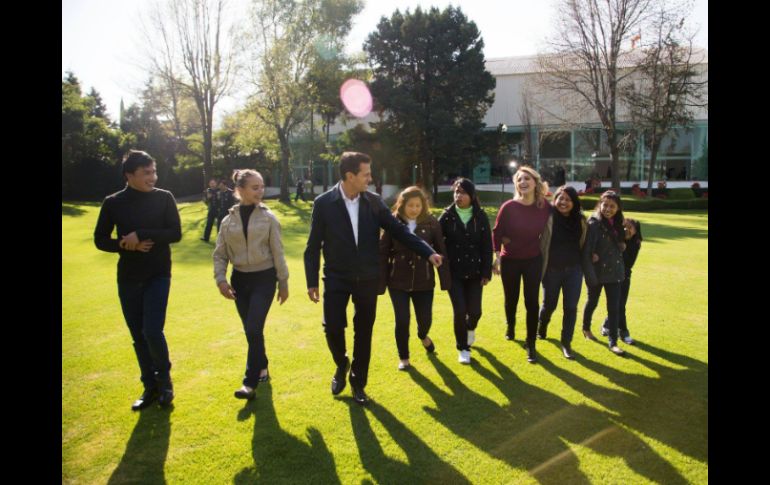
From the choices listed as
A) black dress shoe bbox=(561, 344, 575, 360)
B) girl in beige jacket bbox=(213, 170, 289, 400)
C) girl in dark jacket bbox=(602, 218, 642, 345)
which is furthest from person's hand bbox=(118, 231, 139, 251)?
girl in dark jacket bbox=(602, 218, 642, 345)

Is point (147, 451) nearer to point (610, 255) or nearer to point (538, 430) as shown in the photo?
point (538, 430)

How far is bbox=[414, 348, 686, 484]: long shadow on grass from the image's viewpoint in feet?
11.0

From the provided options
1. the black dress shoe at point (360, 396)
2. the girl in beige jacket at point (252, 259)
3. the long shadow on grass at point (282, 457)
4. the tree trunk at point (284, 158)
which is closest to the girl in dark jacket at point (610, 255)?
the black dress shoe at point (360, 396)

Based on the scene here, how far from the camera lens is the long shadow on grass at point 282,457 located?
10.6 feet

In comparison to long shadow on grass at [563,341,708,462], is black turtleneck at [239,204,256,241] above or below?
above

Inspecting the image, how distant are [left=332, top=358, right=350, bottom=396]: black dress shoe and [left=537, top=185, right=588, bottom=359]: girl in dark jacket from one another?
2.39 metres

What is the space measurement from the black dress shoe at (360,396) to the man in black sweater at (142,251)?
5.19 ft

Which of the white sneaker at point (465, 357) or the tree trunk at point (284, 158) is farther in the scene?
the tree trunk at point (284, 158)

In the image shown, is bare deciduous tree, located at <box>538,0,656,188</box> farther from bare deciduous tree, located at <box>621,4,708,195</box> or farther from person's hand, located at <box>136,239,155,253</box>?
person's hand, located at <box>136,239,155,253</box>

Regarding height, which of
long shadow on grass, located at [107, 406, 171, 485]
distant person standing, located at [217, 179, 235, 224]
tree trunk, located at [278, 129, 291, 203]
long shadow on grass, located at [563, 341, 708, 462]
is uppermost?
tree trunk, located at [278, 129, 291, 203]

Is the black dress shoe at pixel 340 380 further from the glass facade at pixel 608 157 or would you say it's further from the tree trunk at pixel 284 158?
the glass facade at pixel 608 157

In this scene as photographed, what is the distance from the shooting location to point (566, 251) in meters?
5.41
